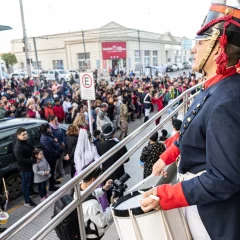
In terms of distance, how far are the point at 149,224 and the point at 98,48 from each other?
4250 cm

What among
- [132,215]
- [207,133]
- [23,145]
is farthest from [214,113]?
[23,145]

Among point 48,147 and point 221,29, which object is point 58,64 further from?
point 221,29

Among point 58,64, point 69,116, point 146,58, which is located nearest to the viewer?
point 69,116

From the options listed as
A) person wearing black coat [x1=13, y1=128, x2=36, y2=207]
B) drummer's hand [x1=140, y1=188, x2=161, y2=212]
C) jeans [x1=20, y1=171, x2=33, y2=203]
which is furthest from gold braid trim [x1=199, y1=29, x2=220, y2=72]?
jeans [x1=20, y1=171, x2=33, y2=203]

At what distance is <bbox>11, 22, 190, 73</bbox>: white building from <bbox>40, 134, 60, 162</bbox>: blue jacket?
33621 millimetres

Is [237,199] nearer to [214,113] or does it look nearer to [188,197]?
[188,197]

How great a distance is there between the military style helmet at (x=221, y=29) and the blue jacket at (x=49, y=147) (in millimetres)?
4684

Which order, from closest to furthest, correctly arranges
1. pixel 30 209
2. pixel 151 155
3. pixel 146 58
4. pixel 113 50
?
pixel 151 155 → pixel 30 209 → pixel 113 50 → pixel 146 58

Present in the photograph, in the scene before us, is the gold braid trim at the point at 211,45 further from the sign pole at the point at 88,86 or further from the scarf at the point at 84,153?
the sign pole at the point at 88,86

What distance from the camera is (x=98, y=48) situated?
4178cm

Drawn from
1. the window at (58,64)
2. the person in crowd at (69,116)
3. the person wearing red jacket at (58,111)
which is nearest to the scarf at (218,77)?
the person wearing red jacket at (58,111)

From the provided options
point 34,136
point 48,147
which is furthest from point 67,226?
point 34,136

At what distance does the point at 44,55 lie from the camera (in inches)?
1918

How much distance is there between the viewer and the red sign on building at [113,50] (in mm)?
41625
